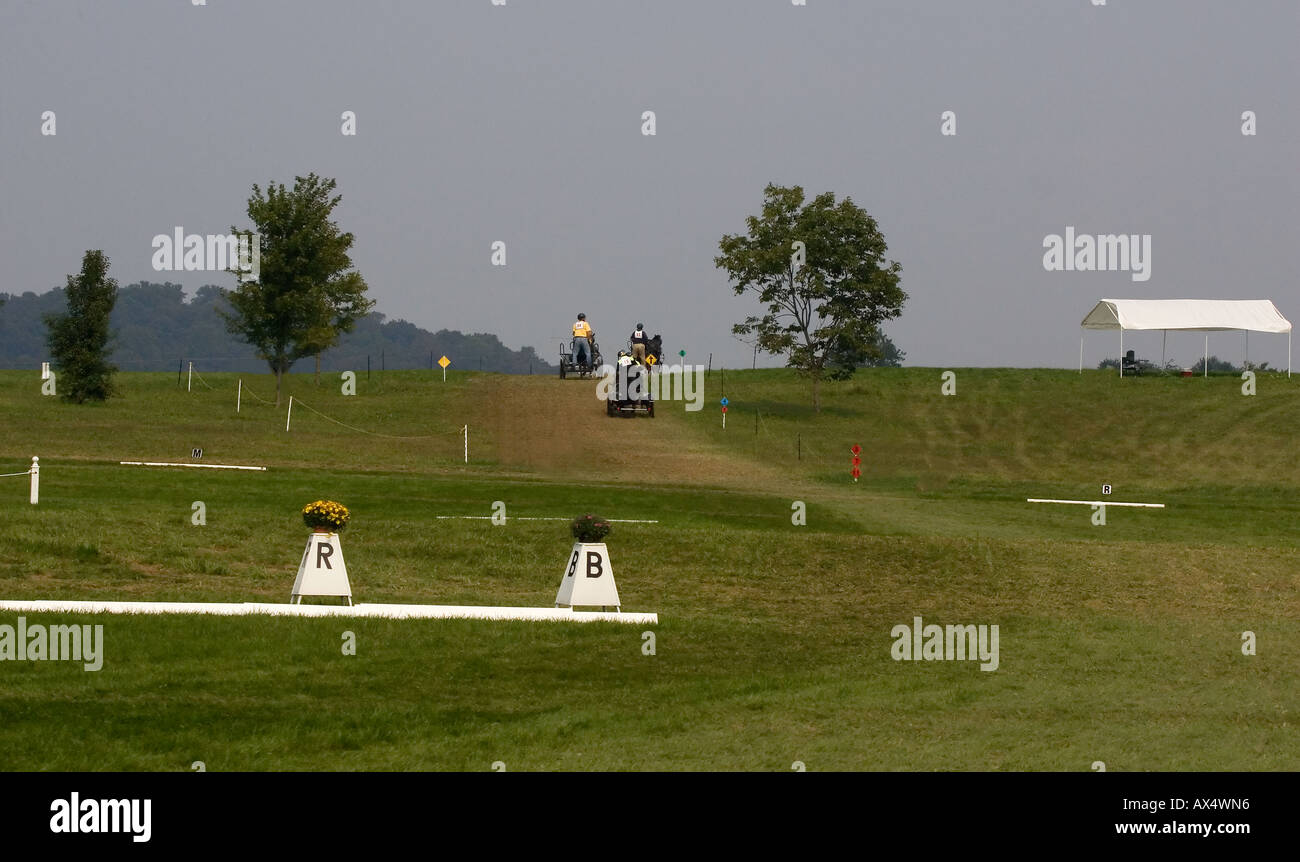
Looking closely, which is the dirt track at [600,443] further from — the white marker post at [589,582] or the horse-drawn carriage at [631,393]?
the white marker post at [589,582]

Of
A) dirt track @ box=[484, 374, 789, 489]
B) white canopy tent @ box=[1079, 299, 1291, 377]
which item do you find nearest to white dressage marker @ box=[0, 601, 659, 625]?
dirt track @ box=[484, 374, 789, 489]

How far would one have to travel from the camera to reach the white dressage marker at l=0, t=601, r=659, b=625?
56.1 ft

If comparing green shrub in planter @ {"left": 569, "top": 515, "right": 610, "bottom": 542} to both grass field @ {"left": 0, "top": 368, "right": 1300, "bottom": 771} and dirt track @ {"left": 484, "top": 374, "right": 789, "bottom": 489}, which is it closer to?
grass field @ {"left": 0, "top": 368, "right": 1300, "bottom": 771}

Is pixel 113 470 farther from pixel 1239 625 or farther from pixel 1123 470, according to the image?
pixel 1123 470

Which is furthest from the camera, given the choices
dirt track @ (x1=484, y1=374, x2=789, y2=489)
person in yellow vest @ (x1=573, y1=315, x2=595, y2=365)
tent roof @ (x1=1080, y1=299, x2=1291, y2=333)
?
tent roof @ (x1=1080, y1=299, x2=1291, y2=333)

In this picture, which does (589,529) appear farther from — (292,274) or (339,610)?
(292,274)

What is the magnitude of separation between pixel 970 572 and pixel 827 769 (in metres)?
14.0

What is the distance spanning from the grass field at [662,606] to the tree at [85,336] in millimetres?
7373

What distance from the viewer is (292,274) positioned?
60719 millimetres

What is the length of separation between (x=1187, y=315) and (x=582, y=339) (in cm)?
3838

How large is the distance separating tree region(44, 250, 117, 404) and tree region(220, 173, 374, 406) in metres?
5.23

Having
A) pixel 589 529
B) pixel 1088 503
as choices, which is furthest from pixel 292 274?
pixel 589 529

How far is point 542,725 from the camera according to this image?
12.3 m
